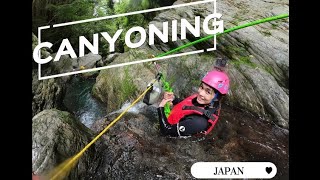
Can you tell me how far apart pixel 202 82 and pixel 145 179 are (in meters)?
0.77

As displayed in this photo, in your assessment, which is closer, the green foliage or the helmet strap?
the helmet strap

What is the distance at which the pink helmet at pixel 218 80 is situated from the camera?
2.58m

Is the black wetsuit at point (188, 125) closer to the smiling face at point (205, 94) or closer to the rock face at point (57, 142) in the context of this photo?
the smiling face at point (205, 94)

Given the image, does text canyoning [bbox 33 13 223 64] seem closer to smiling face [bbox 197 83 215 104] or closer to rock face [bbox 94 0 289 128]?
rock face [bbox 94 0 289 128]

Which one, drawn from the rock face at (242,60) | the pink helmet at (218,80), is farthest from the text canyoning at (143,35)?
the pink helmet at (218,80)

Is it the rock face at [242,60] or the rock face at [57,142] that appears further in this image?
the rock face at [242,60]

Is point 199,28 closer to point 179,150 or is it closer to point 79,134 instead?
point 179,150

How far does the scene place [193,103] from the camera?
105 inches

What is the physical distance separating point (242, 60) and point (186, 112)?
62 centimetres

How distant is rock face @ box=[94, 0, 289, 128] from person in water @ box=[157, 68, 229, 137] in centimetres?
10

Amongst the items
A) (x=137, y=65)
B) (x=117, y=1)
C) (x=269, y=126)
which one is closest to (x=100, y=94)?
(x=137, y=65)

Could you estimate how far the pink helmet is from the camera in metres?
2.58

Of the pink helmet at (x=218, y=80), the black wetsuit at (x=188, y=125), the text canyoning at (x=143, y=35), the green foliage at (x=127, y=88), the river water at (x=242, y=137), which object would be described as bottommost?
the river water at (x=242, y=137)

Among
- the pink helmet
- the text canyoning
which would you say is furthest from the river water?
the text canyoning
